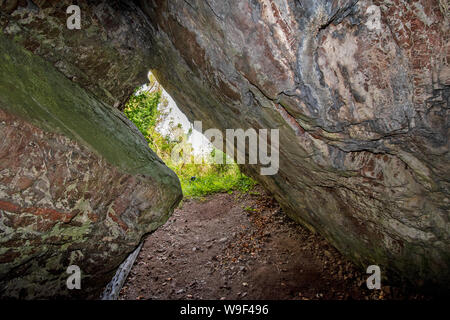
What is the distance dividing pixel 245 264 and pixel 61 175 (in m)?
2.80

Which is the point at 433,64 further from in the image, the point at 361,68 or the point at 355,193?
the point at 355,193

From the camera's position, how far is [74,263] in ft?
6.91

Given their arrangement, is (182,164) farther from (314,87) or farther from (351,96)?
(351,96)

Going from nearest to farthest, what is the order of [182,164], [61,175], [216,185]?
[61,175] < [216,185] < [182,164]

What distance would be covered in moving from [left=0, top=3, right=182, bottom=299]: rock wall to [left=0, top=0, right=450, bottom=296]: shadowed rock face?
0.02 metres

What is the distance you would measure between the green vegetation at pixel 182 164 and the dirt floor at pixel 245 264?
5.82 feet

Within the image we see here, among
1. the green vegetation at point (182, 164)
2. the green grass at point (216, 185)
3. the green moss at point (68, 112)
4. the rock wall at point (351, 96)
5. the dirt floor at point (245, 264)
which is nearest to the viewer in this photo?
the rock wall at point (351, 96)

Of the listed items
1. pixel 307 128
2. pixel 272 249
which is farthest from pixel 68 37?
pixel 272 249

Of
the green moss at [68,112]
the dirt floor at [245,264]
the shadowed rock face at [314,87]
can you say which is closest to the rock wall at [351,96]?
the shadowed rock face at [314,87]

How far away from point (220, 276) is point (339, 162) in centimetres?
234

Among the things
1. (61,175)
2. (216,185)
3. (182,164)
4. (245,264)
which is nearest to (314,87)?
(61,175)

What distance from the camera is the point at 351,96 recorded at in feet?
6.22

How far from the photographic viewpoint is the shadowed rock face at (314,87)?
1700 millimetres

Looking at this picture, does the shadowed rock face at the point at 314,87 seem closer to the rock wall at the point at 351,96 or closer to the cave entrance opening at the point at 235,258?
the rock wall at the point at 351,96
